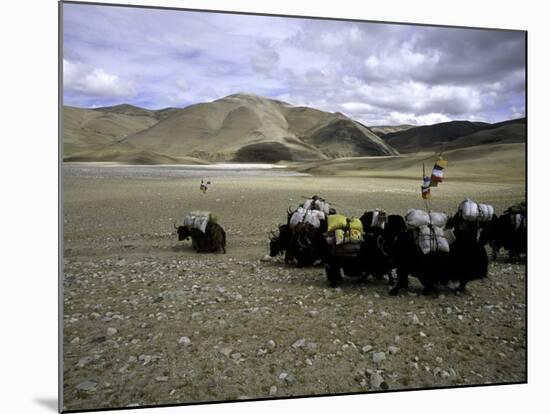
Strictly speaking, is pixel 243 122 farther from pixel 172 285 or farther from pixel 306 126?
pixel 172 285

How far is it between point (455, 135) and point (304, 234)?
1.23 metres

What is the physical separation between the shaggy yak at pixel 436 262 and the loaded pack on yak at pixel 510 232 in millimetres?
260

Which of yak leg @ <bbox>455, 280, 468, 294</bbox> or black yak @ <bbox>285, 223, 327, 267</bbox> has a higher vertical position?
black yak @ <bbox>285, 223, 327, 267</bbox>

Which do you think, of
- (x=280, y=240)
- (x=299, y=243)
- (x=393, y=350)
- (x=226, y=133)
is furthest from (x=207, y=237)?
(x=393, y=350)

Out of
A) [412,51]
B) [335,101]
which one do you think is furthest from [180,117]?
[412,51]

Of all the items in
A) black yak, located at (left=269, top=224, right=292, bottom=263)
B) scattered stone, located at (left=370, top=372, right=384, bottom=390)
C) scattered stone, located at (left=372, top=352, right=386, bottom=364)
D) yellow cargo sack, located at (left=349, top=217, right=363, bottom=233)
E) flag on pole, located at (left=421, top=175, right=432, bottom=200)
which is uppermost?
flag on pole, located at (left=421, top=175, right=432, bottom=200)

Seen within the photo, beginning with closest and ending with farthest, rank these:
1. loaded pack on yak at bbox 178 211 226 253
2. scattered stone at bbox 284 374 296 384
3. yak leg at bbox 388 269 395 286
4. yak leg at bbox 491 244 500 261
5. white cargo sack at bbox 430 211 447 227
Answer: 1. scattered stone at bbox 284 374 296 384
2. loaded pack on yak at bbox 178 211 226 253
3. yak leg at bbox 388 269 395 286
4. white cargo sack at bbox 430 211 447 227
5. yak leg at bbox 491 244 500 261

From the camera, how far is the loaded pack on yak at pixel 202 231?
122 inches

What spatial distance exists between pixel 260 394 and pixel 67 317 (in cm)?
115

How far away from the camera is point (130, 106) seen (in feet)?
9.75

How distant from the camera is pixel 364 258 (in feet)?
10.5

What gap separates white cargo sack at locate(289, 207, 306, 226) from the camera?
3.26 meters

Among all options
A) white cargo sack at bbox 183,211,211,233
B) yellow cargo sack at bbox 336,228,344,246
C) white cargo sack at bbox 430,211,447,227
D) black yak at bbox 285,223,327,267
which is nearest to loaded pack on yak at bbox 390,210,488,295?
white cargo sack at bbox 430,211,447,227

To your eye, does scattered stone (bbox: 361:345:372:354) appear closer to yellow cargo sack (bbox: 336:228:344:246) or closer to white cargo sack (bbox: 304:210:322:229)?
yellow cargo sack (bbox: 336:228:344:246)
